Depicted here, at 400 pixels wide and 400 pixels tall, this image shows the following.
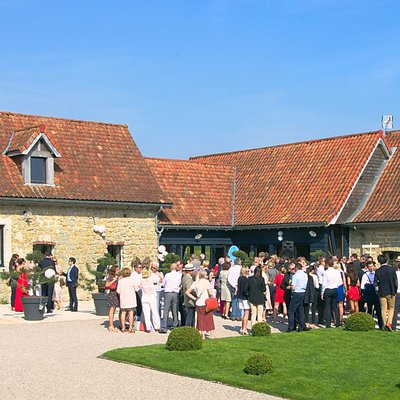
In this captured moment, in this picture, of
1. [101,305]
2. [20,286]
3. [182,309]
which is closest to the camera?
[182,309]

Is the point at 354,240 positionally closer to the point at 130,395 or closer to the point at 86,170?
the point at 86,170

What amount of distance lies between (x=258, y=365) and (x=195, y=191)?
21.8 m

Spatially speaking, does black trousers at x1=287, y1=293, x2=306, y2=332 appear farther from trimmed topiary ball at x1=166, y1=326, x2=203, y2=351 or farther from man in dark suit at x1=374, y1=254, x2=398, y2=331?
trimmed topiary ball at x1=166, y1=326, x2=203, y2=351

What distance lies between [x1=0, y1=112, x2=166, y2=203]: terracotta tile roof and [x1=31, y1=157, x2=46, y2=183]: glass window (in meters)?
0.37

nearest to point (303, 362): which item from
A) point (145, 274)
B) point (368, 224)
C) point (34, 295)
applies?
point (145, 274)

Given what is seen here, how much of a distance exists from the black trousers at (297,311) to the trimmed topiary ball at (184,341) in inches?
163

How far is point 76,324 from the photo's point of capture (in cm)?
2150

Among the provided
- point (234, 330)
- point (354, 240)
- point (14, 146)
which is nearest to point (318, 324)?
point (234, 330)

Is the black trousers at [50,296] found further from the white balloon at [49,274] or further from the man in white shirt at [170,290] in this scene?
the man in white shirt at [170,290]

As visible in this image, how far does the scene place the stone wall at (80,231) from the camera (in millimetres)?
28062

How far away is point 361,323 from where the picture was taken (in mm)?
19750

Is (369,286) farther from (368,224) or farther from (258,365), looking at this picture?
(368,224)

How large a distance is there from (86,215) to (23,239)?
8.59 feet

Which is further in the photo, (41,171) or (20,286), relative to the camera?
(41,171)
